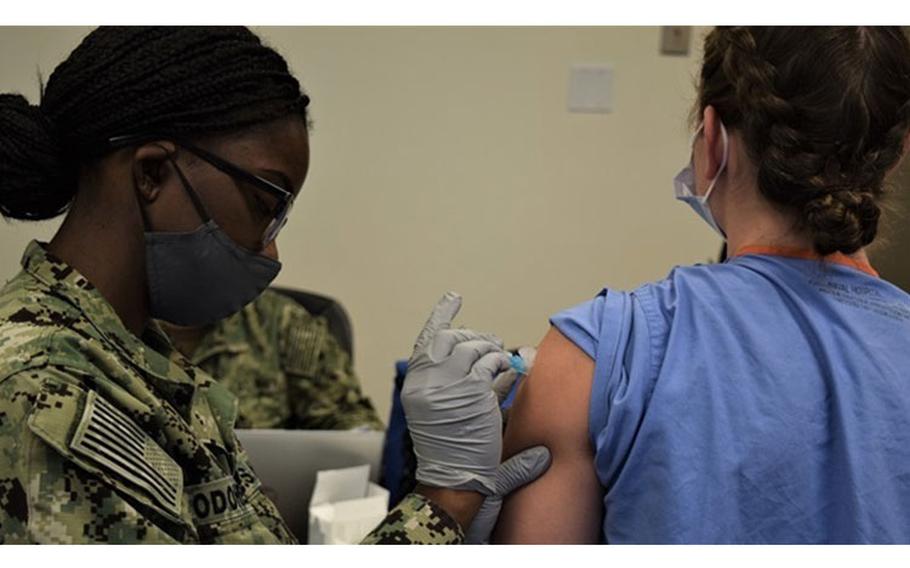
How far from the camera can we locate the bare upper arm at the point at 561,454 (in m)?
1.05

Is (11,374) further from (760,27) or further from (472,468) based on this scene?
(760,27)

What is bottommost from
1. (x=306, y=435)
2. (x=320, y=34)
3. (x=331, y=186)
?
(x=306, y=435)

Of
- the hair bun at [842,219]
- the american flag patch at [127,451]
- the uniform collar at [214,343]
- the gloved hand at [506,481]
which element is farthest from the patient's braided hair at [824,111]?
the uniform collar at [214,343]

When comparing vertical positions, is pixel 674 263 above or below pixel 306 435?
above

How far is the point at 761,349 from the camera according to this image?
1.03m

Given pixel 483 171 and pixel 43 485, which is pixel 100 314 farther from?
pixel 483 171

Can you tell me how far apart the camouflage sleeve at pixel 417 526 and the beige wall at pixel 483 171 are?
192mm

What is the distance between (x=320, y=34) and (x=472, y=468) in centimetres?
51

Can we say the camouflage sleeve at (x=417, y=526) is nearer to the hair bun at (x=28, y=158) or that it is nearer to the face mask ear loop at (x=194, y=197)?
the face mask ear loop at (x=194, y=197)

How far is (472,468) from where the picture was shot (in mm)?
1088

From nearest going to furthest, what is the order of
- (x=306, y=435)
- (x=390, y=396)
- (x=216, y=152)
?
(x=216, y=152) → (x=390, y=396) → (x=306, y=435)

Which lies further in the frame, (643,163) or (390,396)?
(390,396)

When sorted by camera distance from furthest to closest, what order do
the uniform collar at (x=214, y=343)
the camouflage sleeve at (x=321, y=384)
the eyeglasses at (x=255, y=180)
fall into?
the camouflage sleeve at (x=321, y=384) → the uniform collar at (x=214, y=343) → the eyeglasses at (x=255, y=180)
